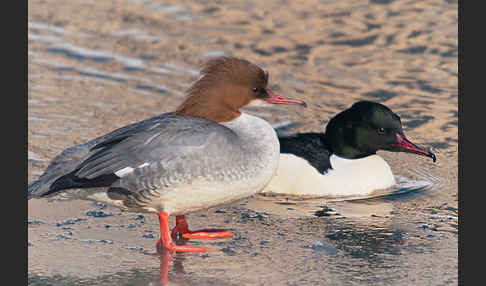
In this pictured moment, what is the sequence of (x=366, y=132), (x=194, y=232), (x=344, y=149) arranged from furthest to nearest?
1. (x=344, y=149)
2. (x=366, y=132)
3. (x=194, y=232)

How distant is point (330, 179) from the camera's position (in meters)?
6.16

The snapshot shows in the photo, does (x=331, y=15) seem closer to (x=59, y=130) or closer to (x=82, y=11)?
(x=82, y=11)

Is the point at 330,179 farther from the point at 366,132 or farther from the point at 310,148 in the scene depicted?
the point at 366,132

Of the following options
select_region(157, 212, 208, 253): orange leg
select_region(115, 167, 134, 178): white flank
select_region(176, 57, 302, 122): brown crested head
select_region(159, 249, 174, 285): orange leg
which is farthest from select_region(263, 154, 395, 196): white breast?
select_region(115, 167, 134, 178): white flank

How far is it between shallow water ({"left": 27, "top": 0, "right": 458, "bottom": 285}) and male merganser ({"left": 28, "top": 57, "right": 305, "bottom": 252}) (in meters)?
0.35

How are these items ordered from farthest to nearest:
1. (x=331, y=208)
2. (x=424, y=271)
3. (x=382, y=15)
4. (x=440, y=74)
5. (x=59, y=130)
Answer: (x=382, y=15), (x=440, y=74), (x=59, y=130), (x=331, y=208), (x=424, y=271)

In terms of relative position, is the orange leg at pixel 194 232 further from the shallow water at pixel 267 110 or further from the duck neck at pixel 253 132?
the duck neck at pixel 253 132

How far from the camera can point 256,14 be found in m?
11.1

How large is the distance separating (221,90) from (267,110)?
10.7 ft

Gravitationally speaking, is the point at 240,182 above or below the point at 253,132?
below

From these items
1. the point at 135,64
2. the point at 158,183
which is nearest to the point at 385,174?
the point at 158,183

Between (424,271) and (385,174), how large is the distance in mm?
1800

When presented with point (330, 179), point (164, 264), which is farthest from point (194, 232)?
point (330, 179)

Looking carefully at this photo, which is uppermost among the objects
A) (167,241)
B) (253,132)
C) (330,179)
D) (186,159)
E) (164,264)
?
(253,132)
